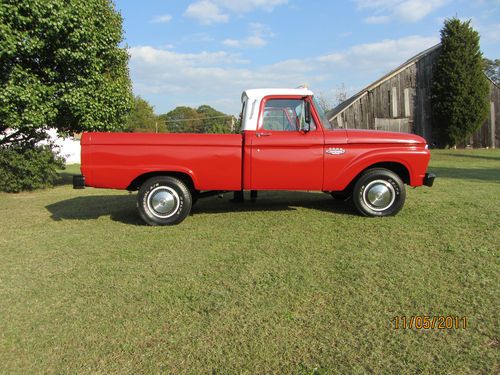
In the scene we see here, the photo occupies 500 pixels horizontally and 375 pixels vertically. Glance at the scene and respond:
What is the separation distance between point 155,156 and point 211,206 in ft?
6.57

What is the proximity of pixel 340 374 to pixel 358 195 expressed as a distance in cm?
380

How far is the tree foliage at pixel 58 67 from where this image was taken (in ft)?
31.6

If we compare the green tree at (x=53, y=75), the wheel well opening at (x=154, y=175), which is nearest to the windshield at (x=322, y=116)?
the wheel well opening at (x=154, y=175)

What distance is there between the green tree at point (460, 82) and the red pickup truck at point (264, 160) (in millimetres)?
22195

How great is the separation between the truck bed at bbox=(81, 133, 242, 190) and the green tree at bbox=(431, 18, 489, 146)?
23.8 meters

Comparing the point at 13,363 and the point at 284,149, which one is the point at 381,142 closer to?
the point at 284,149

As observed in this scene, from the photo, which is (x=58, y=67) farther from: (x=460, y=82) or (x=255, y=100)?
(x=460, y=82)

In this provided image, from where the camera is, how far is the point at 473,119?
2536 cm

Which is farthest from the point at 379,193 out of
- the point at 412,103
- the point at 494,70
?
the point at 494,70

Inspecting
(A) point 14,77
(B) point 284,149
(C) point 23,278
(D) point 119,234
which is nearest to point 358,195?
(B) point 284,149

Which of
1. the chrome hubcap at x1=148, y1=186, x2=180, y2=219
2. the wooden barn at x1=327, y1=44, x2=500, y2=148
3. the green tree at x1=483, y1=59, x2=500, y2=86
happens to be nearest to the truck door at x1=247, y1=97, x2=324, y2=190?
the chrome hubcap at x1=148, y1=186, x2=180, y2=219

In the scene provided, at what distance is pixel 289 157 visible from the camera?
5910 millimetres

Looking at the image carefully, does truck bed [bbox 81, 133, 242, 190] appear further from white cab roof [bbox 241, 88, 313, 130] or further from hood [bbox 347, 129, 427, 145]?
hood [bbox 347, 129, 427, 145]

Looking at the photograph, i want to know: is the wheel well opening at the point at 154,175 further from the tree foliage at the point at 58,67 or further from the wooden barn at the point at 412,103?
the wooden barn at the point at 412,103
